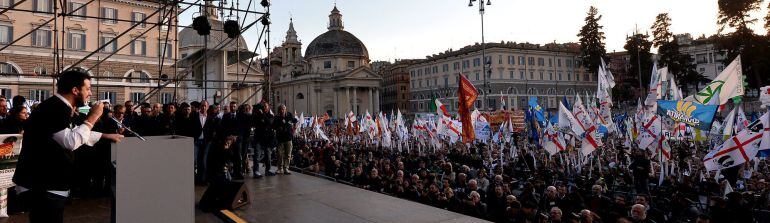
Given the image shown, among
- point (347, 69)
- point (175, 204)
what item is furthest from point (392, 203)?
point (347, 69)

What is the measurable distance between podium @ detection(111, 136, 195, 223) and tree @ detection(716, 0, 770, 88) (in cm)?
5325

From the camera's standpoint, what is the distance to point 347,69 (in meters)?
91.4

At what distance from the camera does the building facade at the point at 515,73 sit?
A: 250 feet

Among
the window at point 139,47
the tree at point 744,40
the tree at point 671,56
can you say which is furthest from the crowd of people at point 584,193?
the tree at point 671,56

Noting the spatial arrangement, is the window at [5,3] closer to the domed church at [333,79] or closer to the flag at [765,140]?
the flag at [765,140]

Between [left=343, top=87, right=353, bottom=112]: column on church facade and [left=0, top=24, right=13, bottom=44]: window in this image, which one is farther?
[left=343, top=87, right=353, bottom=112]: column on church facade

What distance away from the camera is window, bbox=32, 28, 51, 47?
3378cm

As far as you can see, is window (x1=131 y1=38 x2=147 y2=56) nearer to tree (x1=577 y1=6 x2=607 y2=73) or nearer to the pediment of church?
the pediment of church

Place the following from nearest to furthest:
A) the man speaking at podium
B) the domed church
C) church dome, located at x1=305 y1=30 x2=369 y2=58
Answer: the man speaking at podium < the domed church < church dome, located at x1=305 y1=30 x2=369 y2=58

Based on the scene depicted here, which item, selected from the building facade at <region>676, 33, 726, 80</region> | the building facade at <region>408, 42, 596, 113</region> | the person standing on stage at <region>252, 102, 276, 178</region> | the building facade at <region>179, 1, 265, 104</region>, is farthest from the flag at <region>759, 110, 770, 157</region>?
the building facade at <region>676, 33, 726, 80</region>

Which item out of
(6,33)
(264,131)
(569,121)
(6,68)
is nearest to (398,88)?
(6,33)

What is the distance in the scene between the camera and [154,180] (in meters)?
3.54

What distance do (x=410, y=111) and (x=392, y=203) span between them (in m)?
89.8

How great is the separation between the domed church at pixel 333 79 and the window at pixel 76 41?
153 feet
